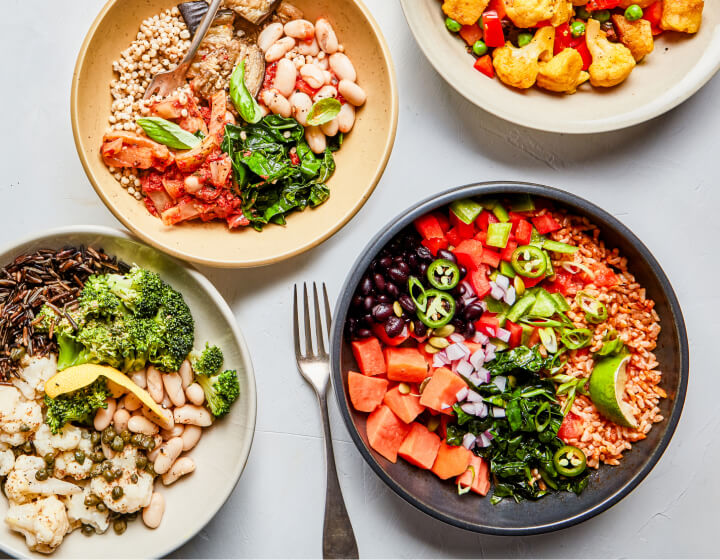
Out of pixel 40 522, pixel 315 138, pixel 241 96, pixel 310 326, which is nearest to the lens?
pixel 40 522

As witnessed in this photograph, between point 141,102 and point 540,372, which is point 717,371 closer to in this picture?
point 540,372

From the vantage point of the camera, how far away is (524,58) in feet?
7.90

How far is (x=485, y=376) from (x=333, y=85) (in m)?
1.40

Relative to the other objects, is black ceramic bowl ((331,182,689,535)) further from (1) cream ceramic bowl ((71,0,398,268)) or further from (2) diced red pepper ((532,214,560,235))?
(1) cream ceramic bowl ((71,0,398,268))

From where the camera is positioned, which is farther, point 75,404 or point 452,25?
point 452,25

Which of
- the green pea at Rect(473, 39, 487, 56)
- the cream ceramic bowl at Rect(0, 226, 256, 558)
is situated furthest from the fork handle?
the green pea at Rect(473, 39, 487, 56)

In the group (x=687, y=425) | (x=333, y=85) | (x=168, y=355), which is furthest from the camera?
(x=687, y=425)

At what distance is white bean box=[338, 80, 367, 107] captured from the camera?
242 cm

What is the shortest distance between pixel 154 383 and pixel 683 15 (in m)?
2.67

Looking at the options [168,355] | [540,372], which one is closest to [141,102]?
[168,355]

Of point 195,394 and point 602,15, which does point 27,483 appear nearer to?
point 195,394

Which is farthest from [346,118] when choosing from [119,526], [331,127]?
[119,526]

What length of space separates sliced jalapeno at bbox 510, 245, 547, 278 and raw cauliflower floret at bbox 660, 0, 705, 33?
43.6 inches

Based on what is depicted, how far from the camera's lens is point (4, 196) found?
102 inches
